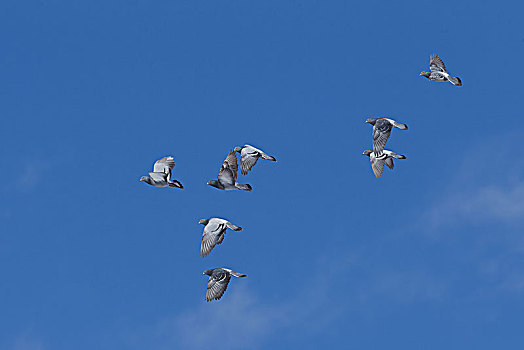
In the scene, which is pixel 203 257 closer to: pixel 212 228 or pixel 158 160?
pixel 212 228

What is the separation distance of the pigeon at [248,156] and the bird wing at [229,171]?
227cm

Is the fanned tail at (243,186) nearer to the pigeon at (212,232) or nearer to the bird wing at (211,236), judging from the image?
the pigeon at (212,232)

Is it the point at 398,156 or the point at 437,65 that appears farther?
the point at 437,65

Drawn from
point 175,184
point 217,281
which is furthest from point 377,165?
point 175,184

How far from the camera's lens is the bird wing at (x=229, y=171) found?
69.8 m

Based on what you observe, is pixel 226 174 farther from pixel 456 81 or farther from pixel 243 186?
pixel 456 81

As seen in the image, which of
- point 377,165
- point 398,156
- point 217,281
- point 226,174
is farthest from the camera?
point 377,165

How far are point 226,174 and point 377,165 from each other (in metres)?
15.2

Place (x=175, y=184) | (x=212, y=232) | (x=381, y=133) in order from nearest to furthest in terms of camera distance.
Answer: (x=212, y=232) < (x=175, y=184) < (x=381, y=133)

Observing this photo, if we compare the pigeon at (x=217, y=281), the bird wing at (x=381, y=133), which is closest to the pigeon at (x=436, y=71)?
the bird wing at (x=381, y=133)

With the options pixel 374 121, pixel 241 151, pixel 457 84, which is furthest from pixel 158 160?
pixel 457 84

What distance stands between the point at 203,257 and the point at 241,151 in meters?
11.7

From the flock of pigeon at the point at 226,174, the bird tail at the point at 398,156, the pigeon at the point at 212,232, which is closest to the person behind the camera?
the pigeon at the point at 212,232

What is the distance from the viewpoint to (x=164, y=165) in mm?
72438
